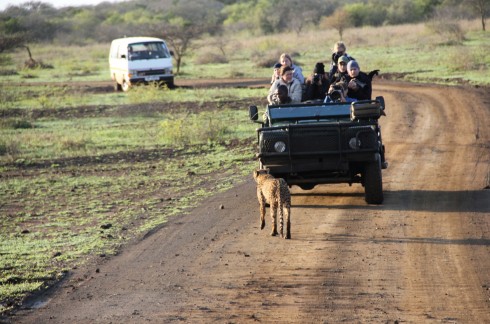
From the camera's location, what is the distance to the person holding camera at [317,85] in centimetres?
1203

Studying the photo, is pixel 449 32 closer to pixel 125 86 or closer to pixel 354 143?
pixel 125 86

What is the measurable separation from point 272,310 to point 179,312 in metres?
0.71

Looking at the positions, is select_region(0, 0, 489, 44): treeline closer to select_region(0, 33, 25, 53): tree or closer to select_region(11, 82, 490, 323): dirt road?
select_region(0, 33, 25, 53): tree

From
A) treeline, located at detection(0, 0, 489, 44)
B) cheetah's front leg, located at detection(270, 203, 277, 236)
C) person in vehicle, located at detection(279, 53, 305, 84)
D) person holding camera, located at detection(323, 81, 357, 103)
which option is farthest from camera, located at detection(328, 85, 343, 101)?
treeline, located at detection(0, 0, 489, 44)

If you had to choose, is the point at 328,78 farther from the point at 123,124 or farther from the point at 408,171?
the point at 123,124

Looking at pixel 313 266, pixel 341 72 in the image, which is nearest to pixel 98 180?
pixel 341 72

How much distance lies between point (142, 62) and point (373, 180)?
2038 cm

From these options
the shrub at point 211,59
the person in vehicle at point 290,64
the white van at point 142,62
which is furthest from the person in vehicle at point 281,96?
the shrub at point 211,59

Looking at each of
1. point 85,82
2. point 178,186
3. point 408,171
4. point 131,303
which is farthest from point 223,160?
point 85,82

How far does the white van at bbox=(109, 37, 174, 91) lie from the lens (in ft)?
97.5

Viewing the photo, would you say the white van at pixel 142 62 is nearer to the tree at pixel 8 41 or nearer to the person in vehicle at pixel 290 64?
the tree at pixel 8 41

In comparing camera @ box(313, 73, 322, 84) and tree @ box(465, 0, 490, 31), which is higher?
tree @ box(465, 0, 490, 31)

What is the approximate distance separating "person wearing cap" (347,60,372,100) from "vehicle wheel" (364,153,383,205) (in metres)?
1.59

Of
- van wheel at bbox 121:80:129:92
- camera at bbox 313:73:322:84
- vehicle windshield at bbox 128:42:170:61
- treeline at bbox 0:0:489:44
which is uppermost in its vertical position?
treeline at bbox 0:0:489:44
